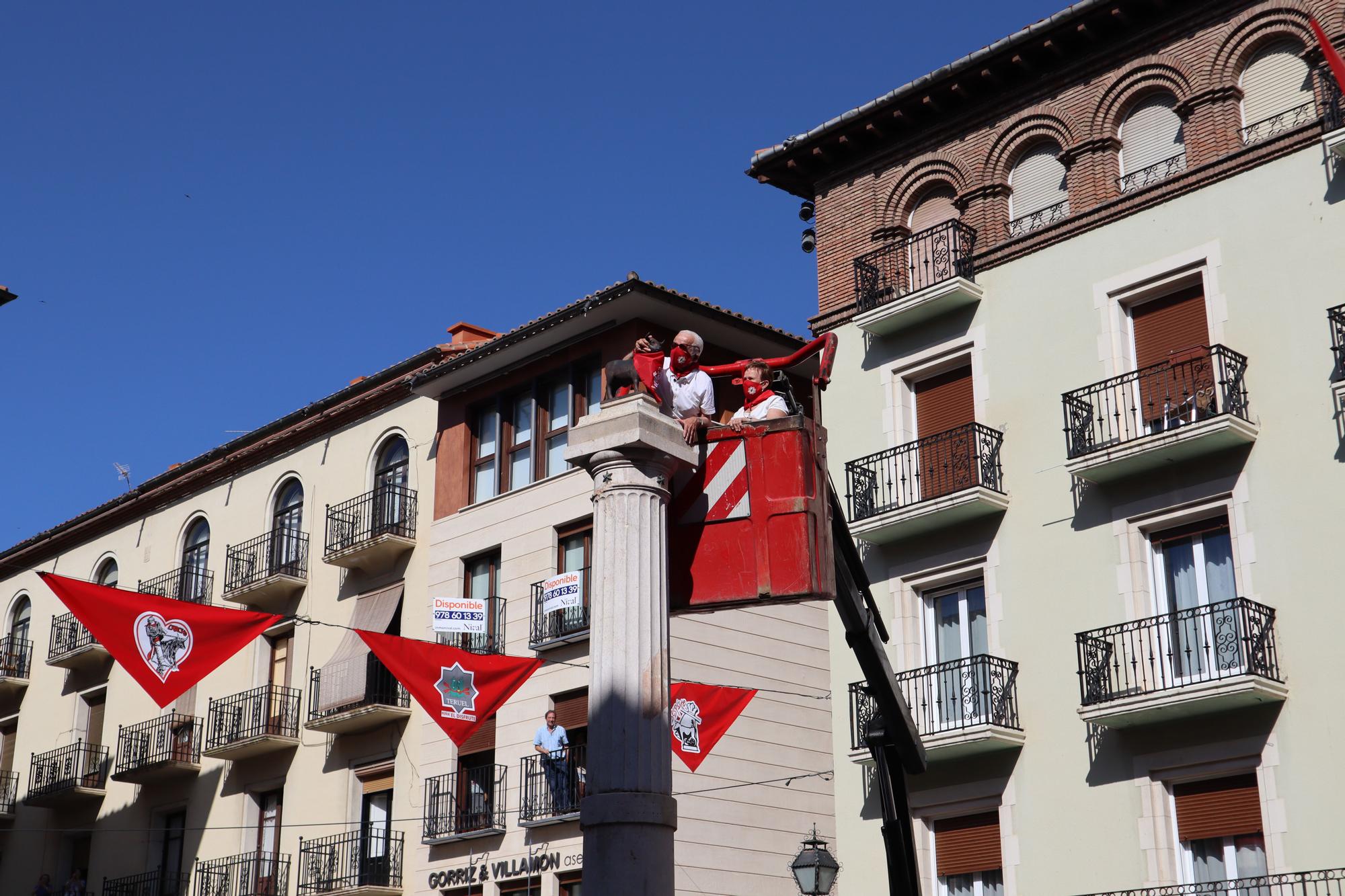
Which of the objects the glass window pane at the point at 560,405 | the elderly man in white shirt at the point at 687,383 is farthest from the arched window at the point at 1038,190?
the elderly man in white shirt at the point at 687,383

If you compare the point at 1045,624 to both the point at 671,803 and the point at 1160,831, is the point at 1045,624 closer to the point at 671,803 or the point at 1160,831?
the point at 1160,831

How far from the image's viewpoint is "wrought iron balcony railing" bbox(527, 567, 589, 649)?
30.0 m

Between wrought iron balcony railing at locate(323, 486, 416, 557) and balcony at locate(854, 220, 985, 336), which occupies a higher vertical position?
balcony at locate(854, 220, 985, 336)

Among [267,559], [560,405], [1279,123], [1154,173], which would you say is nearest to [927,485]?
[1154,173]

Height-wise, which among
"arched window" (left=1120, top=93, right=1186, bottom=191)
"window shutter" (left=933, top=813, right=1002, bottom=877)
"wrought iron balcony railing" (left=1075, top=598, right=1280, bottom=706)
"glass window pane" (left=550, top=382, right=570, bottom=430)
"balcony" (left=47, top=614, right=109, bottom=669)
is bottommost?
"window shutter" (left=933, top=813, right=1002, bottom=877)

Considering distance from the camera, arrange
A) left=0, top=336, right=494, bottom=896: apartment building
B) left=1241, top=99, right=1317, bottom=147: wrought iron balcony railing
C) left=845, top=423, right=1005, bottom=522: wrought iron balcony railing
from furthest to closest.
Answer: left=0, top=336, right=494, bottom=896: apartment building
left=845, top=423, right=1005, bottom=522: wrought iron balcony railing
left=1241, top=99, right=1317, bottom=147: wrought iron balcony railing

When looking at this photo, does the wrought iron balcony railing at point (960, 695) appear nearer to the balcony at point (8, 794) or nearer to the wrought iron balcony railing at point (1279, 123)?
the wrought iron balcony railing at point (1279, 123)

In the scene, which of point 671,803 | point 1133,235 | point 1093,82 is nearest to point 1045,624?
point 1133,235

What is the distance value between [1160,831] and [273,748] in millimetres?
20489

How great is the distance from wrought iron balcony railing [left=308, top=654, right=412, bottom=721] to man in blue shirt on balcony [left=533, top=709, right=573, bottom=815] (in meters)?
5.02

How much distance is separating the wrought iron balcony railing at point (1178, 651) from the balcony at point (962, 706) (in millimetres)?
1258

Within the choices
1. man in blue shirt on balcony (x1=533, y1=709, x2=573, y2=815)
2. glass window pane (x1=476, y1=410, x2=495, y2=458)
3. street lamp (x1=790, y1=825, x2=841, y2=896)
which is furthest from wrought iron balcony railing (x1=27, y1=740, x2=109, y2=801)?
street lamp (x1=790, y1=825, x2=841, y2=896)

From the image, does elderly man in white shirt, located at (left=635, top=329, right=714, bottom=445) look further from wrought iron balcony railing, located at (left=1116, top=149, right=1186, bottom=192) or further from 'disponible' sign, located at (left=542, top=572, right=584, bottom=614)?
'disponible' sign, located at (left=542, top=572, right=584, bottom=614)

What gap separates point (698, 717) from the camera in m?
25.4
